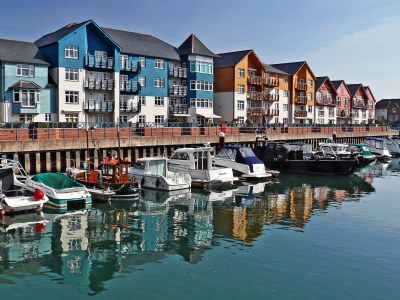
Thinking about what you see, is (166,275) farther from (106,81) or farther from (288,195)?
(106,81)

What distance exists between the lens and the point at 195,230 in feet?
67.6

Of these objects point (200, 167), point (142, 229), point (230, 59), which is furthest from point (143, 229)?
point (230, 59)

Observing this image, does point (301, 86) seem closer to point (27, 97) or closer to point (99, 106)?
point (99, 106)

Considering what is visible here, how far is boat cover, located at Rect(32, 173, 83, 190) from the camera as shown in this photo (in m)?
24.9

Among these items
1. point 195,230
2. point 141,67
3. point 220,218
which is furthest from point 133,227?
point 141,67

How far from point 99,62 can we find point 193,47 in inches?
646

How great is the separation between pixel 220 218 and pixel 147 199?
261 inches

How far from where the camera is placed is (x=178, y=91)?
62.7m

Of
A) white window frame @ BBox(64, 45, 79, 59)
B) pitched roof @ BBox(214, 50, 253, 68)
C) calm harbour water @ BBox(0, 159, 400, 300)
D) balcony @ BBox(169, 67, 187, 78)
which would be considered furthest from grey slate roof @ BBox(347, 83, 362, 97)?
calm harbour water @ BBox(0, 159, 400, 300)

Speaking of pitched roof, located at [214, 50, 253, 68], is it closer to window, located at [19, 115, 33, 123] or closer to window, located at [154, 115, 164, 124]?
window, located at [154, 115, 164, 124]

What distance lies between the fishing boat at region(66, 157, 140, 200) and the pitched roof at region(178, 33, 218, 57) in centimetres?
3797

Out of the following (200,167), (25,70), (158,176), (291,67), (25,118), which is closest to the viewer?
Result: (158,176)

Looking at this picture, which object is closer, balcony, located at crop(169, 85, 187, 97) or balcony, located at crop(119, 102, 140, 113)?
balcony, located at crop(119, 102, 140, 113)

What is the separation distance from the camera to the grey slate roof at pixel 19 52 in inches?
1836
